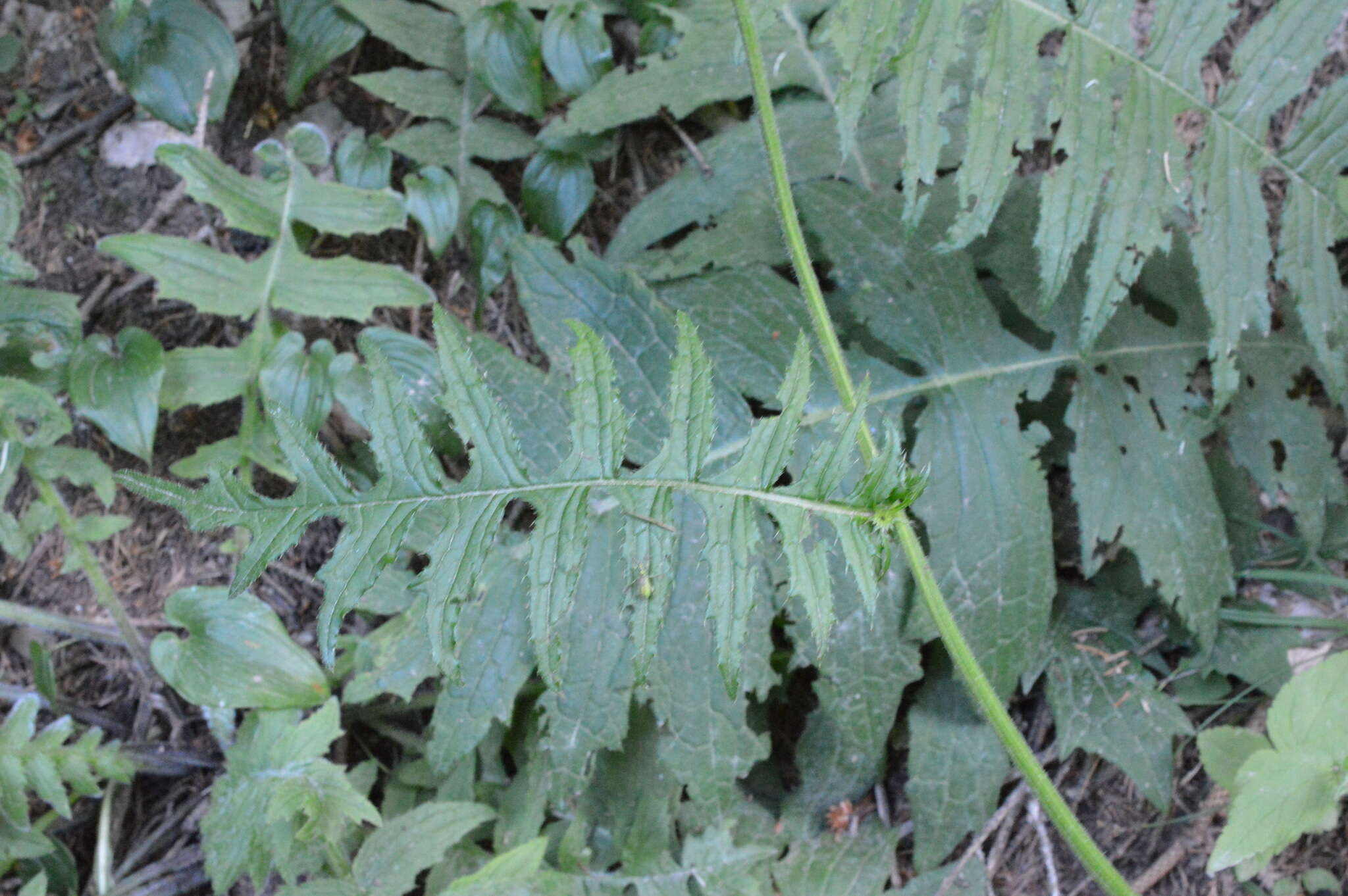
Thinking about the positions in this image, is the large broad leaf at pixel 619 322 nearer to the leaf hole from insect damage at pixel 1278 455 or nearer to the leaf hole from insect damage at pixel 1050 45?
the leaf hole from insect damage at pixel 1050 45

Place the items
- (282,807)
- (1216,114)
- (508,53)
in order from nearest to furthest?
(282,807) → (1216,114) → (508,53)

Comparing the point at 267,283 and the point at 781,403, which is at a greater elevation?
the point at 781,403

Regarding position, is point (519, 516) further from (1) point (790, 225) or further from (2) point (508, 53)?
(2) point (508, 53)

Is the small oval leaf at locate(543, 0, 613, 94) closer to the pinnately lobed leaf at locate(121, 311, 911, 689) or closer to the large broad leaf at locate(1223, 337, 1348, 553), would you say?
the pinnately lobed leaf at locate(121, 311, 911, 689)

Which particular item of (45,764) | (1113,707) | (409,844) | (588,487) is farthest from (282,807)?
(1113,707)

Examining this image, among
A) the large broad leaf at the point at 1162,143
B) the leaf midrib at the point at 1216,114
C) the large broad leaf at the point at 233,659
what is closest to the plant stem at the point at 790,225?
the large broad leaf at the point at 1162,143

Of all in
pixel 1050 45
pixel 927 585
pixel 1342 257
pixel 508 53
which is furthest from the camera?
pixel 1050 45

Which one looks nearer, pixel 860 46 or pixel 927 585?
pixel 927 585

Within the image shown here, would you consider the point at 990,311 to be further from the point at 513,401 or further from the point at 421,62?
the point at 421,62

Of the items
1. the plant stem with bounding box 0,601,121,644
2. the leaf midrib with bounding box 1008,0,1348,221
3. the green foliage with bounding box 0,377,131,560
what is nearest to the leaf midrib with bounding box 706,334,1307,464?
the leaf midrib with bounding box 1008,0,1348,221
